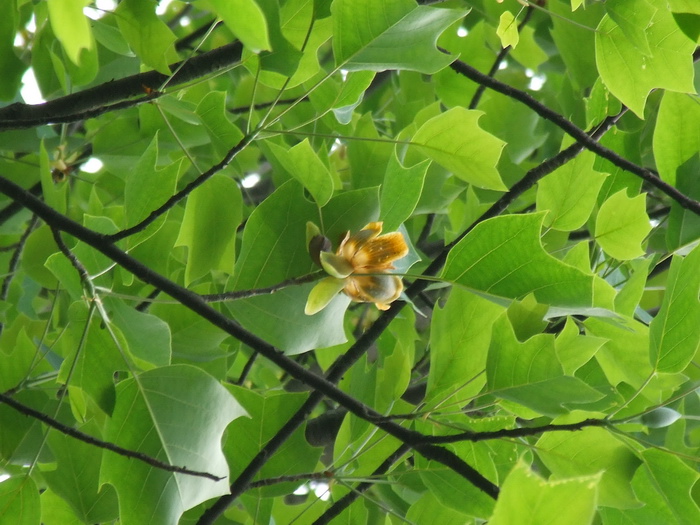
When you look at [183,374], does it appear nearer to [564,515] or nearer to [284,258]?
[284,258]

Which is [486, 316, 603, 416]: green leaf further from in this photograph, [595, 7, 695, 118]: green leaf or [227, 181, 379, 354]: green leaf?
[595, 7, 695, 118]: green leaf

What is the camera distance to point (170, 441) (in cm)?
64

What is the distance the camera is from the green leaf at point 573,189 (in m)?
0.77

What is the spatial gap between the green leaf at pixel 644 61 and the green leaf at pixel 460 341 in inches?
9.2

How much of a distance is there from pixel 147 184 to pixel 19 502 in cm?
35

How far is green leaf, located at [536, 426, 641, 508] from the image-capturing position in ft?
2.12

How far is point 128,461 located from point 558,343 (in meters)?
0.41

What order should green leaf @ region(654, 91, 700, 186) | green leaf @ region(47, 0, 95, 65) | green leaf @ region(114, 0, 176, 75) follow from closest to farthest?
green leaf @ region(47, 0, 95, 65) < green leaf @ region(114, 0, 176, 75) < green leaf @ region(654, 91, 700, 186)

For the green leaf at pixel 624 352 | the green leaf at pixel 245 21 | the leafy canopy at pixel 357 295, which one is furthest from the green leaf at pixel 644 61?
the green leaf at pixel 245 21

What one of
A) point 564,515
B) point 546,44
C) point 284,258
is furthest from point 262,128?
point 546,44

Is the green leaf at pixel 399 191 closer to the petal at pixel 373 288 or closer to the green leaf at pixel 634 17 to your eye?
the petal at pixel 373 288

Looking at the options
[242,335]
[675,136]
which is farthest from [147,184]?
[675,136]

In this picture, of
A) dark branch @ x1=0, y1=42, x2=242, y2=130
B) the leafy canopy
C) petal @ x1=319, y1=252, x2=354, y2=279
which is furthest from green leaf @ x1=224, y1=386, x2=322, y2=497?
dark branch @ x1=0, y1=42, x2=242, y2=130

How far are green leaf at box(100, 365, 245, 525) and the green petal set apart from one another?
0.34ft
